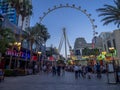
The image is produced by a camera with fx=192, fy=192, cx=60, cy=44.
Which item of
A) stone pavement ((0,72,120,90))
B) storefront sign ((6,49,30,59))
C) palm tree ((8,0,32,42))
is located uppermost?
palm tree ((8,0,32,42))

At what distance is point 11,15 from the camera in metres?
135

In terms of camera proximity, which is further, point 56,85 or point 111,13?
point 111,13

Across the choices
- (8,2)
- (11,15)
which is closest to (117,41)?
(8,2)

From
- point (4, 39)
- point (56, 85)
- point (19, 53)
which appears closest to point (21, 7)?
point (4, 39)

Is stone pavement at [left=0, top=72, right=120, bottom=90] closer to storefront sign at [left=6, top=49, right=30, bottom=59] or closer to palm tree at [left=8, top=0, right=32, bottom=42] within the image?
palm tree at [left=8, top=0, right=32, bottom=42]

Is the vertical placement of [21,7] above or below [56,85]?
above

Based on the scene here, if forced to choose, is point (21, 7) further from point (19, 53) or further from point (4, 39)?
point (19, 53)

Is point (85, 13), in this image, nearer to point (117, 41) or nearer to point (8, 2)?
point (117, 41)

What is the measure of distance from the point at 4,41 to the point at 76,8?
3184 centimetres

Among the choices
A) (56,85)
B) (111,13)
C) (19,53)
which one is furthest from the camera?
(19,53)

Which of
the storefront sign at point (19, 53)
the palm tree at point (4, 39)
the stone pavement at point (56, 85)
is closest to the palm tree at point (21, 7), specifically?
the palm tree at point (4, 39)

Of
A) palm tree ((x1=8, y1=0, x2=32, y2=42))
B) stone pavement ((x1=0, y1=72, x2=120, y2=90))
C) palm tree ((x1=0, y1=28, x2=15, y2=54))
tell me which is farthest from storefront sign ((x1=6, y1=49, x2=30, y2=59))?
stone pavement ((x1=0, y1=72, x2=120, y2=90))

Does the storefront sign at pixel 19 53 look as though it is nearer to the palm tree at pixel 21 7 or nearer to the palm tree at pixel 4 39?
the palm tree at pixel 21 7

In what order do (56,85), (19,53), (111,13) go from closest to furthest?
(56,85)
(111,13)
(19,53)
